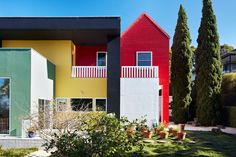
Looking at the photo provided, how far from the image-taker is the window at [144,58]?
22703 millimetres

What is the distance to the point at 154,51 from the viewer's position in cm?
2266

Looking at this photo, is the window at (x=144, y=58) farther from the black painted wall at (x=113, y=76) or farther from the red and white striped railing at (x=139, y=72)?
the black painted wall at (x=113, y=76)

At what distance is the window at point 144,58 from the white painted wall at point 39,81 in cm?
706

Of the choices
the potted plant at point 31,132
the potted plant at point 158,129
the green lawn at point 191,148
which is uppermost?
the potted plant at point 31,132

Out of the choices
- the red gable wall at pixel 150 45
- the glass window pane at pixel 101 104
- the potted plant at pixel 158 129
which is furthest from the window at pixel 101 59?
the potted plant at pixel 158 129

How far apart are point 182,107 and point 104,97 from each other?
1073cm

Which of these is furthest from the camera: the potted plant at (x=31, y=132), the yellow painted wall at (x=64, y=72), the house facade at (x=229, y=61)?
the house facade at (x=229, y=61)

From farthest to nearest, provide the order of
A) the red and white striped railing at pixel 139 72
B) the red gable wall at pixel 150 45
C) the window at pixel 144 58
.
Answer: the window at pixel 144 58 < the red gable wall at pixel 150 45 < the red and white striped railing at pixel 139 72

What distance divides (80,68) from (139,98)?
4.69 meters

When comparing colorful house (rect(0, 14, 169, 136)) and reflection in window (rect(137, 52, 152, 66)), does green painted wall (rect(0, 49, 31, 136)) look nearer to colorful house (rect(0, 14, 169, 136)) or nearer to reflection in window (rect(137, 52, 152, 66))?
colorful house (rect(0, 14, 169, 136))

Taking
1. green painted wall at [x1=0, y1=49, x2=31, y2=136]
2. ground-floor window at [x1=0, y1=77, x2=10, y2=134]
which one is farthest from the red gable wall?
ground-floor window at [x1=0, y1=77, x2=10, y2=134]

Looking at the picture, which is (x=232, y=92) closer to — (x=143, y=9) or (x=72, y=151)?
(x=143, y=9)

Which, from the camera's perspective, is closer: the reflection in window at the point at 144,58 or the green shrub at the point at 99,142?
the green shrub at the point at 99,142

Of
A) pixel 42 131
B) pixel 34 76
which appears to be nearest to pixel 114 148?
pixel 42 131
